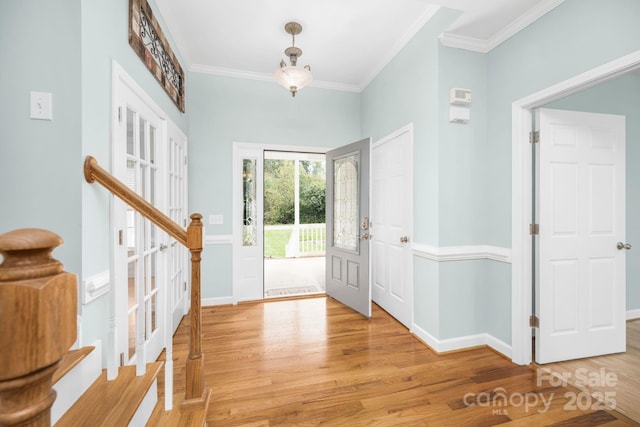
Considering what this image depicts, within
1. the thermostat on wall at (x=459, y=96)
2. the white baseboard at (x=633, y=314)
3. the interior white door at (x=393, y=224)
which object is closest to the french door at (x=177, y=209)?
the interior white door at (x=393, y=224)

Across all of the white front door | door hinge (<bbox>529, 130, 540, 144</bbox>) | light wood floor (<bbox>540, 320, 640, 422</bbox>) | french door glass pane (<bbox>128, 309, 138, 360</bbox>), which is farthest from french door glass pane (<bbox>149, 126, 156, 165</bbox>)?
light wood floor (<bbox>540, 320, 640, 422</bbox>)

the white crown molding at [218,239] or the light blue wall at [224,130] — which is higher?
the light blue wall at [224,130]

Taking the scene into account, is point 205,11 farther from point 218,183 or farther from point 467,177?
point 467,177

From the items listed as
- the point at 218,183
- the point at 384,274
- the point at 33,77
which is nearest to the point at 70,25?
the point at 33,77

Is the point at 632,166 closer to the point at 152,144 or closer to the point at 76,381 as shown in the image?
the point at 152,144

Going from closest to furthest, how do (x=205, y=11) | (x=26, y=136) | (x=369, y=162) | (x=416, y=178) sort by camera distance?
(x=26, y=136)
(x=205, y=11)
(x=416, y=178)
(x=369, y=162)

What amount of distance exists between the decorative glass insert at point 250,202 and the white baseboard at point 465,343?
2362mm

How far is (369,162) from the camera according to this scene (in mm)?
3217

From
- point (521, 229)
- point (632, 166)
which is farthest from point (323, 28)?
point (632, 166)

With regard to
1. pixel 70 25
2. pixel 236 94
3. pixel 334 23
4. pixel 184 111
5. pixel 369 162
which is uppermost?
pixel 334 23

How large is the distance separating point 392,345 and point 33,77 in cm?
304

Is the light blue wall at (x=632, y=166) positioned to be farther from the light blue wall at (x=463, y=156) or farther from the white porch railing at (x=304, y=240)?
the white porch railing at (x=304, y=240)

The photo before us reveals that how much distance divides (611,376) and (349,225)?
8.52 ft

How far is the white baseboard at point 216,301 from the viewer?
357 cm
